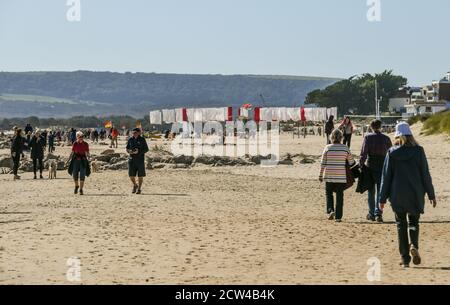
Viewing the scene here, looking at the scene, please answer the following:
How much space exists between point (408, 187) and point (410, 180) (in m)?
0.08

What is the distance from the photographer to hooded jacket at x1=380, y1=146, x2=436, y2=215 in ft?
34.3

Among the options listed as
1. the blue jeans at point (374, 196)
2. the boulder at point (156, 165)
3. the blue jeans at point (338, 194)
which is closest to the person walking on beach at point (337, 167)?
the blue jeans at point (338, 194)

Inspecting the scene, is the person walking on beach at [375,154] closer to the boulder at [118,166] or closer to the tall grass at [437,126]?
the boulder at [118,166]

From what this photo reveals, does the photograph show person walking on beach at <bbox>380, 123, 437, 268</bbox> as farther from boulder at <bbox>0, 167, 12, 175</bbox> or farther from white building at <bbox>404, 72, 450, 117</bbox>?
white building at <bbox>404, 72, 450, 117</bbox>

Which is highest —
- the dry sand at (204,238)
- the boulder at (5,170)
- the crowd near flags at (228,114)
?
the crowd near flags at (228,114)

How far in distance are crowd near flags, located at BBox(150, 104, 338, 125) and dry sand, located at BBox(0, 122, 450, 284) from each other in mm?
44762

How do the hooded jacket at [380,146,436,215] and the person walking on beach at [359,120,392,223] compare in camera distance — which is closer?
the hooded jacket at [380,146,436,215]

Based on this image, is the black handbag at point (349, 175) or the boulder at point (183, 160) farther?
the boulder at point (183, 160)

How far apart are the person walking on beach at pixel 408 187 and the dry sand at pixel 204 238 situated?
33 cm

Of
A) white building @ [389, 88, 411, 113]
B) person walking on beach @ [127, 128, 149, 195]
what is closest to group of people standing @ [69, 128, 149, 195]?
person walking on beach @ [127, 128, 149, 195]

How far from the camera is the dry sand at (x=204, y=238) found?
992 centimetres

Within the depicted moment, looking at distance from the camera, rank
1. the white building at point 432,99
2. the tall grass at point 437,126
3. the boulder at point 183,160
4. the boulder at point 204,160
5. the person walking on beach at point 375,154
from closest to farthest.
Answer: the person walking on beach at point 375,154
the boulder at point 183,160
the boulder at point 204,160
the tall grass at point 437,126
the white building at point 432,99

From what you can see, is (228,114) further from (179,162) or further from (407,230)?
(407,230)
